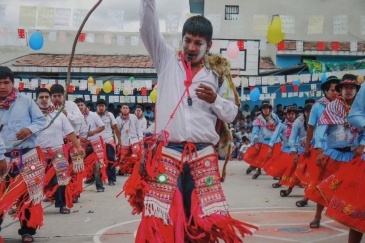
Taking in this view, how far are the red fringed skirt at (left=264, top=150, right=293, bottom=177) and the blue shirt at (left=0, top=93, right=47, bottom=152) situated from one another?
25.5ft

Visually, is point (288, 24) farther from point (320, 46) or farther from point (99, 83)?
point (320, 46)

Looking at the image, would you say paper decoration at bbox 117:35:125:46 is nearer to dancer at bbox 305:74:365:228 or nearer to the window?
the window

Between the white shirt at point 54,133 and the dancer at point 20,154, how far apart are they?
6.05 ft

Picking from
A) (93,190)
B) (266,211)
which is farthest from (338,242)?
(93,190)

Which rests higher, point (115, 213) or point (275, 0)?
point (275, 0)

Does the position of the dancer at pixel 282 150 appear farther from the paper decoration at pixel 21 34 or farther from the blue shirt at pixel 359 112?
the paper decoration at pixel 21 34

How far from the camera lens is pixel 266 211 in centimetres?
927

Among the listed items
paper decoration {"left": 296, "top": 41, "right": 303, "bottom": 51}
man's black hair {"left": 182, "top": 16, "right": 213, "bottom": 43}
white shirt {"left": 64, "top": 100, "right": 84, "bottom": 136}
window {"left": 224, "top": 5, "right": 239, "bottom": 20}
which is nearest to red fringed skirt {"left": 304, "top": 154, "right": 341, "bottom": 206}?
man's black hair {"left": 182, "top": 16, "right": 213, "bottom": 43}

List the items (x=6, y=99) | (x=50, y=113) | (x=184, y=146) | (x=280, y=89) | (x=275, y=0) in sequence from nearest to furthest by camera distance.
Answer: (x=184, y=146) < (x=6, y=99) < (x=50, y=113) < (x=280, y=89) < (x=275, y=0)

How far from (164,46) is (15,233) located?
13.7 ft

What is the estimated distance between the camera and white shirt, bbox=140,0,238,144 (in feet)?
14.5

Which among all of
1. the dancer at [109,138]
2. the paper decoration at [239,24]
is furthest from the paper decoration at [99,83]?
the dancer at [109,138]

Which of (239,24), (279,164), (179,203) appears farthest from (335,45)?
(179,203)

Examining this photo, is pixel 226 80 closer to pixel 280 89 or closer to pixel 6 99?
pixel 6 99
